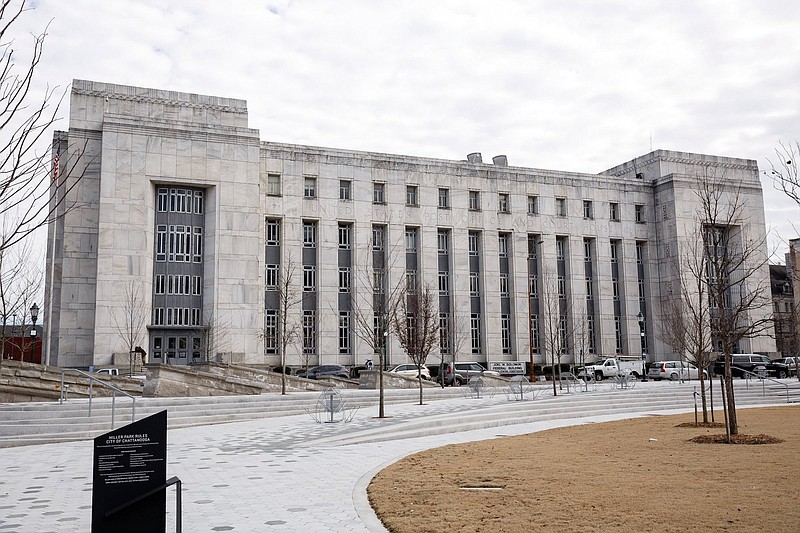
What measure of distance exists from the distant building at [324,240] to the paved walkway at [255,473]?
2493 centimetres

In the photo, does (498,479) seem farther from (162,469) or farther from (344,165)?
(344,165)

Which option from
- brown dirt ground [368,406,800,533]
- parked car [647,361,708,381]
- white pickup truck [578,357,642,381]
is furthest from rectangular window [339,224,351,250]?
brown dirt ground [368,406,800,533]

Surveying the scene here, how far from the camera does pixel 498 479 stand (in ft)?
37.3

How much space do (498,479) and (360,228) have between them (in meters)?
44.2

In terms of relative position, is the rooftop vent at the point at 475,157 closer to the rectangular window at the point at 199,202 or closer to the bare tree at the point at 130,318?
the rectangular window at the point at 199,202

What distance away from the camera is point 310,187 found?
178 feet

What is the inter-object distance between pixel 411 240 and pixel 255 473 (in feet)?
150

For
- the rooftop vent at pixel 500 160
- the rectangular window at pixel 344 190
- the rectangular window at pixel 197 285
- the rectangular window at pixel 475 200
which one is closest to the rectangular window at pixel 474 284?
the rectangular window at pixel 475 200

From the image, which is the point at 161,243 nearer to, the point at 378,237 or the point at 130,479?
the point at 378,237

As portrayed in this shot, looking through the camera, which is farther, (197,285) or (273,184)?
(273,184)

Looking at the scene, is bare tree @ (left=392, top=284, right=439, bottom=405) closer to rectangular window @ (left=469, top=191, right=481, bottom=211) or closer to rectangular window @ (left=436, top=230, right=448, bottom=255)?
rectangular window @ (left=436, top=230, right=448, bottom=255)

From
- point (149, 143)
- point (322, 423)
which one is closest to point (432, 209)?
point (149, 143)

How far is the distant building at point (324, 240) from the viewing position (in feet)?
155

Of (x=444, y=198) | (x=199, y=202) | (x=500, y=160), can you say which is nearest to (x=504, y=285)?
(x=444, y=198)
